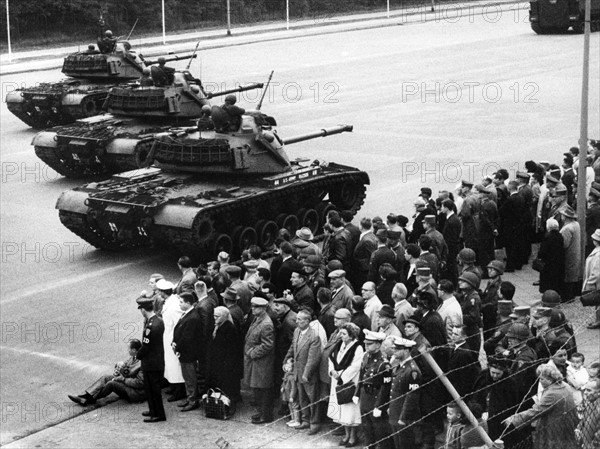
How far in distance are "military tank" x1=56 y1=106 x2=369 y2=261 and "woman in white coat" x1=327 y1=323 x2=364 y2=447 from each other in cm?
824

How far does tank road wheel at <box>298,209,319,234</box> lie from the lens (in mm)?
24672

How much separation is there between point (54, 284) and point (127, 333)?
3.51 meters

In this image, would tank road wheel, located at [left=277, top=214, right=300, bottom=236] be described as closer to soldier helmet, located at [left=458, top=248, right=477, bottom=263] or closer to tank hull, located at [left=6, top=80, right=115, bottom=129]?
soldier helmet, located at [left=458, top=248, right=477, bottom=263]

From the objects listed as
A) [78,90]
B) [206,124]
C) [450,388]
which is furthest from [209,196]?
[78,90]

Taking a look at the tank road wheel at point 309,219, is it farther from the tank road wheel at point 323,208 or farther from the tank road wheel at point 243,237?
the tank road wheel at point 243,237

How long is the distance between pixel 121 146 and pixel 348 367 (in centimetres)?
1670

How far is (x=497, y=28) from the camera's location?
212 feet

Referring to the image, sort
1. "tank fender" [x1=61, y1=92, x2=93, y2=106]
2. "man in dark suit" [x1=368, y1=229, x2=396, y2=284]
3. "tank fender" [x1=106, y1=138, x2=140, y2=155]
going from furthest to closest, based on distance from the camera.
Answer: "tank fender" [x1=61, y1=92, x2=93, y2=106], "tank fender" [x1=106, y1=138, x2=140, y2=155], "man in dark suit" [x1=368, y1=229, x2=396, y2=284]

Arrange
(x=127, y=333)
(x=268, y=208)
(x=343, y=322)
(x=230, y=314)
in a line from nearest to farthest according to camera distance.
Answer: (x=343, y=322)
(x=230, y=314)
(x=127, y=333)
(x=268, y=208)

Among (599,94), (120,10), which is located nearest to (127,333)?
(599,94)

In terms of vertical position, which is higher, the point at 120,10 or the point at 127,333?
the point at 120,10

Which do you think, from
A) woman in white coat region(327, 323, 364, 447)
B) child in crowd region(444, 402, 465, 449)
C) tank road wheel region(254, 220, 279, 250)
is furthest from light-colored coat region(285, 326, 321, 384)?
tank road wheel region(254, 220, 279, 250)

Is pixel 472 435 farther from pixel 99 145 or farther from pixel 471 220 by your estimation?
pixel 99 145

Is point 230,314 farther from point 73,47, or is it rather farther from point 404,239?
point 73,47
